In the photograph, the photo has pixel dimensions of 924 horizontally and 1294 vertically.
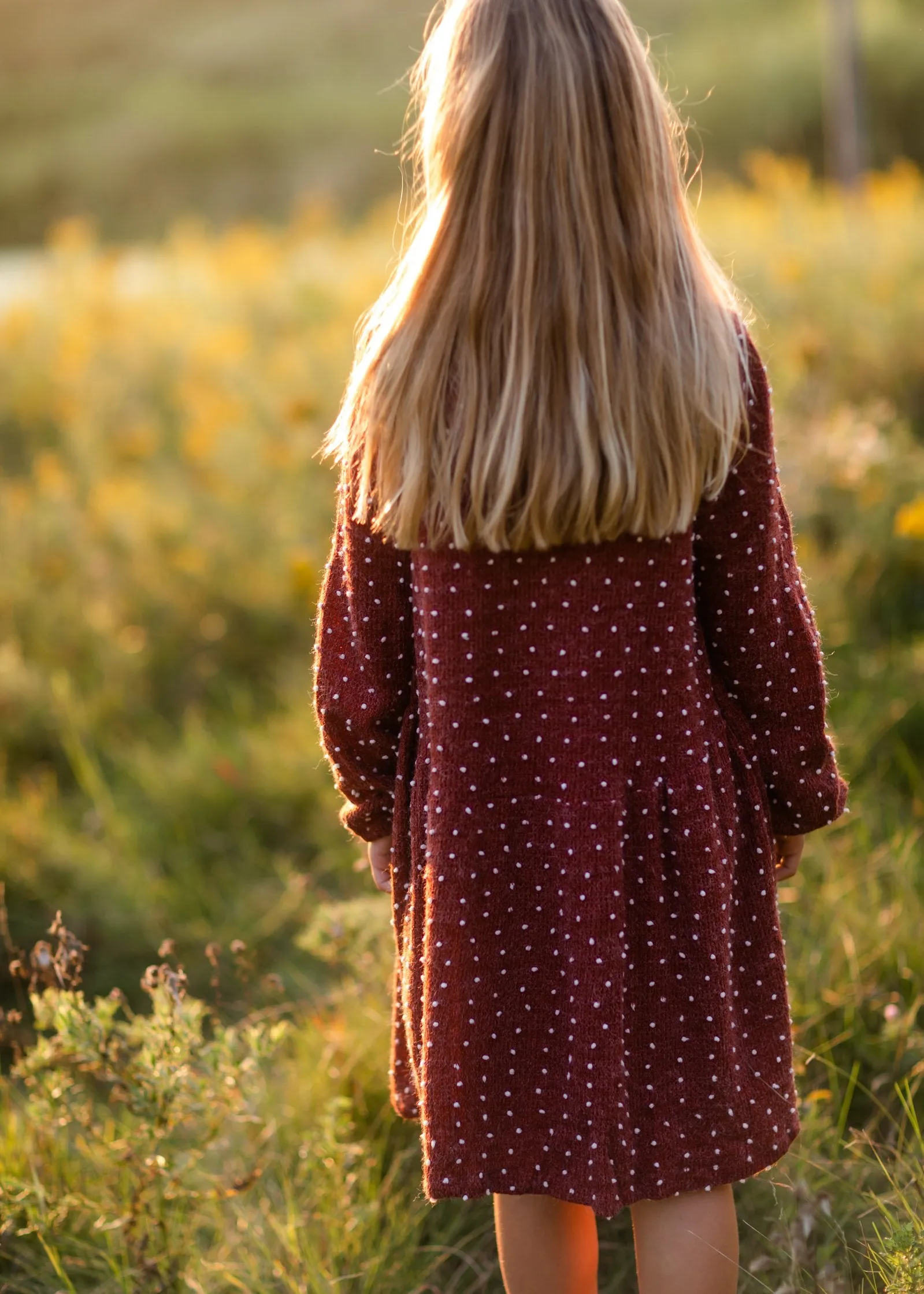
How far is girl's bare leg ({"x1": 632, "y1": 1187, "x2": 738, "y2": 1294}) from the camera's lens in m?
1.42

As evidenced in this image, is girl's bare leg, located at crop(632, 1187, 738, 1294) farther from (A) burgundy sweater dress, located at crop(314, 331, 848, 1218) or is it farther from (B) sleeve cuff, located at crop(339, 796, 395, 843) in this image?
(B) sleeve cuff, located at crop(339, 796, 395, 843)

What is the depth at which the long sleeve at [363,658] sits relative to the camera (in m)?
1.50

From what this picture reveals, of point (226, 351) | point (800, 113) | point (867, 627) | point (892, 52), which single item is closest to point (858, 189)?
point (226, 351)

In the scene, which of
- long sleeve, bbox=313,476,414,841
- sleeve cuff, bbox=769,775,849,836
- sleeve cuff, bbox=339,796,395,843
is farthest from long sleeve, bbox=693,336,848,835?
sleeve cuff, bbox=339,796,395,843

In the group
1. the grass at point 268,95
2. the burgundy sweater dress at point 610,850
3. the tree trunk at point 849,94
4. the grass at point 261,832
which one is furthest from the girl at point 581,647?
the grass at point 268,95

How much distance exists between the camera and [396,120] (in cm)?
2106

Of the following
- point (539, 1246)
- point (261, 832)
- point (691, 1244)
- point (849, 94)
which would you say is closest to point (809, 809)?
point (691, 1244)

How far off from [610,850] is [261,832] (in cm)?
201

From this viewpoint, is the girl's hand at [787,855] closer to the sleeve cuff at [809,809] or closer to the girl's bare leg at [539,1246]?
the sleeve cuff at [809,809]

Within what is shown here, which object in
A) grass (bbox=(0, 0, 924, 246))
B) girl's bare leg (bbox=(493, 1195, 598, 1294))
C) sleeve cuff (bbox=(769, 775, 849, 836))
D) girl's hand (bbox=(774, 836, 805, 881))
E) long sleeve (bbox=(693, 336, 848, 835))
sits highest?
grass (bbox=(0, 0, 924, 246))

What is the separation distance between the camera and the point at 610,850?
1381 mm

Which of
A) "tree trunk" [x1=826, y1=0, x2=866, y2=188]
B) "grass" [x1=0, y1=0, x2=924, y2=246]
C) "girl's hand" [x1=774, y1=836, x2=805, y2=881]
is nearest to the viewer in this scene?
"girl's hand" [x1=774, y1=836, x2=805, y2=881]

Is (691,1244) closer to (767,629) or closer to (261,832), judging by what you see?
(767,629)

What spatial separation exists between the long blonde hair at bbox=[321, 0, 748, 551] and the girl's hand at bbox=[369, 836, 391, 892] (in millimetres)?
512
